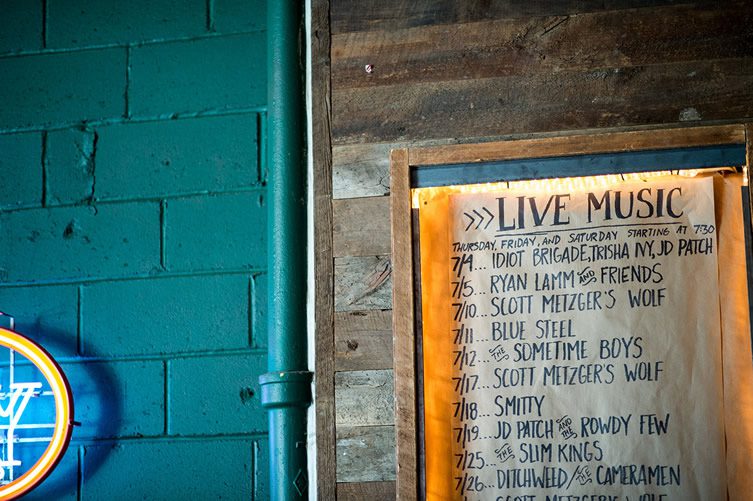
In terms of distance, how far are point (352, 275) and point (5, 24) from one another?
1695 millimetres

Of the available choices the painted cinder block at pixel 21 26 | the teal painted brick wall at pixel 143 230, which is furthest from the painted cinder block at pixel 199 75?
the painted cinder block at pixel 21 26

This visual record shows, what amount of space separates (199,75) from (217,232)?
577mm

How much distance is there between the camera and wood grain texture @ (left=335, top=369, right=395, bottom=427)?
104 inches

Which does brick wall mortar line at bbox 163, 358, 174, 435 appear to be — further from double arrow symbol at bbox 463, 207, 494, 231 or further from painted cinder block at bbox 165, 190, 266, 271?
double arrow symbol at bbox 463, 207, 494, 231

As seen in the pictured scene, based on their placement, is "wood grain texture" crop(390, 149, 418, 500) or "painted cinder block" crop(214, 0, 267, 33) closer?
"wood grain texture" crop(390, 149, 418, 500)

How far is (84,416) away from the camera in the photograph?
9.71ft

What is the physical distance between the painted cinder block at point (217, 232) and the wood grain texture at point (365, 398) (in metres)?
0.56

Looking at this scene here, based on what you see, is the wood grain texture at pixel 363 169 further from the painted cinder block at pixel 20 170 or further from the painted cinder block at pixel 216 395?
the painted cinder block at pixel 20 170

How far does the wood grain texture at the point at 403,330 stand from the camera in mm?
2510

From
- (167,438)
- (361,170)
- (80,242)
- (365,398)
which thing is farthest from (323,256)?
(80,242)

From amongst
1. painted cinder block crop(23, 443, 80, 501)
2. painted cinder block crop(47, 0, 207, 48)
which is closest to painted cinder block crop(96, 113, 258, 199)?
painted cinder block crop(47, 0, 207, 48)

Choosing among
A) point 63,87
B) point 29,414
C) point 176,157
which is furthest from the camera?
point 63,87

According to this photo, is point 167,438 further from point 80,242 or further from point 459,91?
point 459,91

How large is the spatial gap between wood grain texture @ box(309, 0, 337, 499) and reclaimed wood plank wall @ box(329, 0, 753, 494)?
23 millimetres
